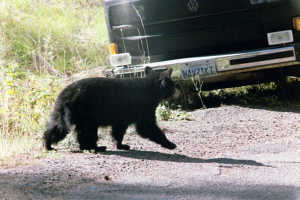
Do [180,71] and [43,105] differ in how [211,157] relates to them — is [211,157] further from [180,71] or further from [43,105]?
[43,105]

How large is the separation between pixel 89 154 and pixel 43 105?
1.93 meters

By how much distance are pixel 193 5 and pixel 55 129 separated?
3.22 metres

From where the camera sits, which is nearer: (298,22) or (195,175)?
(195,175)

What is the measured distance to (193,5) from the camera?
7828 millimetres

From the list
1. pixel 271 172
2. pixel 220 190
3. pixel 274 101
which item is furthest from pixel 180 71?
pixel 220 190

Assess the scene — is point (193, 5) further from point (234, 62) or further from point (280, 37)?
point (280, 37)

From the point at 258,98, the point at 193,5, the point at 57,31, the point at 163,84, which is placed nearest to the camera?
the point at 163,84

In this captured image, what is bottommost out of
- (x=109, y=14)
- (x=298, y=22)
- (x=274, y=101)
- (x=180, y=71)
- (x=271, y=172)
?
(x=271, y=172)

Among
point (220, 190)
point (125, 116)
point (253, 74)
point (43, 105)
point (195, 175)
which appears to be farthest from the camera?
point (253, 74)

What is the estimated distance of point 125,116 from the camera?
5934mm

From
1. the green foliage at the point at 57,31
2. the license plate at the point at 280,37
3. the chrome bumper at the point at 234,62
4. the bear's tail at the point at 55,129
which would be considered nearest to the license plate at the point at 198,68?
the chrome bumper at the point at 234,62

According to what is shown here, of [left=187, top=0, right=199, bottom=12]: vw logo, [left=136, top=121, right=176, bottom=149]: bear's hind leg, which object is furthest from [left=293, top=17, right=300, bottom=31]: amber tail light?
[left=136, top=121, right=176, bottom=149]: bear's hind leg

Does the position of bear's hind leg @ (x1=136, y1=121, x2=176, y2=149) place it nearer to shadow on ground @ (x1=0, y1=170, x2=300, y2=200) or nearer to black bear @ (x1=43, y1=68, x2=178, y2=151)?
black bear @ (x1=43, y1=68, x2=178, y2=151)

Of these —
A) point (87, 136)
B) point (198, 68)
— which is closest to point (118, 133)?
point (87, 136)
